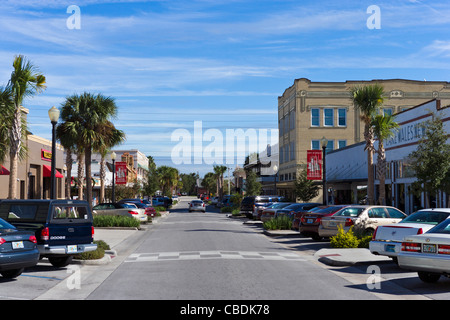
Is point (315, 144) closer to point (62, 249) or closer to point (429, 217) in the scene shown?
point (429, 217)

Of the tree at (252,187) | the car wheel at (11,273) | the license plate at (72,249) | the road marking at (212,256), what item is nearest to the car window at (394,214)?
the road marking at (212,256)

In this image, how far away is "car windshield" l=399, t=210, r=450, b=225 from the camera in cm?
1399

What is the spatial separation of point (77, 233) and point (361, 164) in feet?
116

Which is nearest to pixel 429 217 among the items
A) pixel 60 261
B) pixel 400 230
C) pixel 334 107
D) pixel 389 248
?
pixel 400 230

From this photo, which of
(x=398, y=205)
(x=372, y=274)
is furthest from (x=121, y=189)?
(x=372, y=274)

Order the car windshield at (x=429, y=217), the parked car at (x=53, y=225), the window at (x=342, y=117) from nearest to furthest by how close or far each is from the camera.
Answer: the parked car at (x=53, y=225) < the car windshield at (x=429, y=217) < the window at (x=342, y=117)

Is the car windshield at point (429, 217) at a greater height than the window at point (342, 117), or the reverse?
the window at point (342, 117)

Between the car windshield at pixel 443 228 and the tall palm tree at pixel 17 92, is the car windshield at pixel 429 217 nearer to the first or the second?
the car windshield at pixel 443 228

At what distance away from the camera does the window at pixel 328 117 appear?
63875 millimetres

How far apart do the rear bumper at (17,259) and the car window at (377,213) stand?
12.3 metres

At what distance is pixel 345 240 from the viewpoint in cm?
1844

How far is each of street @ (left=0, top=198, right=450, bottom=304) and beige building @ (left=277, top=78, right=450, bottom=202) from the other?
46.7m
